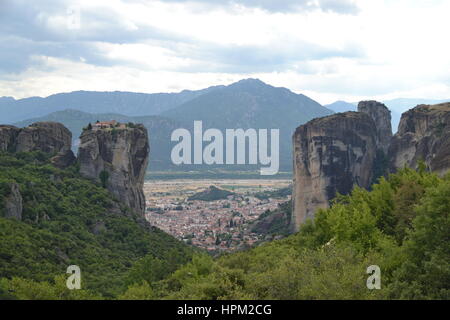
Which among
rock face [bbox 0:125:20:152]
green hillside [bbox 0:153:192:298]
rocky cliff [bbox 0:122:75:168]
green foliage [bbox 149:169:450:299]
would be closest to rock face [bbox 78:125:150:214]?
green hillside [bbox 0:153:192:298]

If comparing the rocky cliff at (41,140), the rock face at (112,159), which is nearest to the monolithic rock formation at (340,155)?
the rock face at (112,159)

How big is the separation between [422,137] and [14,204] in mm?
51520

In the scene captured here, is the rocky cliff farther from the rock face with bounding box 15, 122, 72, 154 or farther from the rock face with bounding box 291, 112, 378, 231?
the rock face with bounding box 291, 112, 378, 231

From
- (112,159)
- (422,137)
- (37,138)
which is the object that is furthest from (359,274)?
(37,138)

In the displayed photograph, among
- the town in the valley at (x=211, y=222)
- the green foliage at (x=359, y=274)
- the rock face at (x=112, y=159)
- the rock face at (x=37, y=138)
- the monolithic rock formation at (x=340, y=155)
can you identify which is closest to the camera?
the green foliage at (x=359, y=274)

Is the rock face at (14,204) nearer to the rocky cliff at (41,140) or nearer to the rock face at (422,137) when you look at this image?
the rocky cliff at (41,140)

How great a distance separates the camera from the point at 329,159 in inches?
3324

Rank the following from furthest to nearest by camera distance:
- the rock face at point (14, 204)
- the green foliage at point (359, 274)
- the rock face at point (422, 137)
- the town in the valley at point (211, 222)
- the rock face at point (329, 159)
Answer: the town in the valley at point (211, 222) < the rock face at point (329, 159) < the rock face at point (422, 137) < the rock face at point (14, 204) < the green foliage at point (359, 274)

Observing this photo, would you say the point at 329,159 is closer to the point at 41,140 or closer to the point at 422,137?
the point at 422,137

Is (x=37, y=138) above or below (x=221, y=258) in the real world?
above

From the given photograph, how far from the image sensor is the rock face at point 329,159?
84250mm

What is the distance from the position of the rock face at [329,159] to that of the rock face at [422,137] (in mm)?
5277
